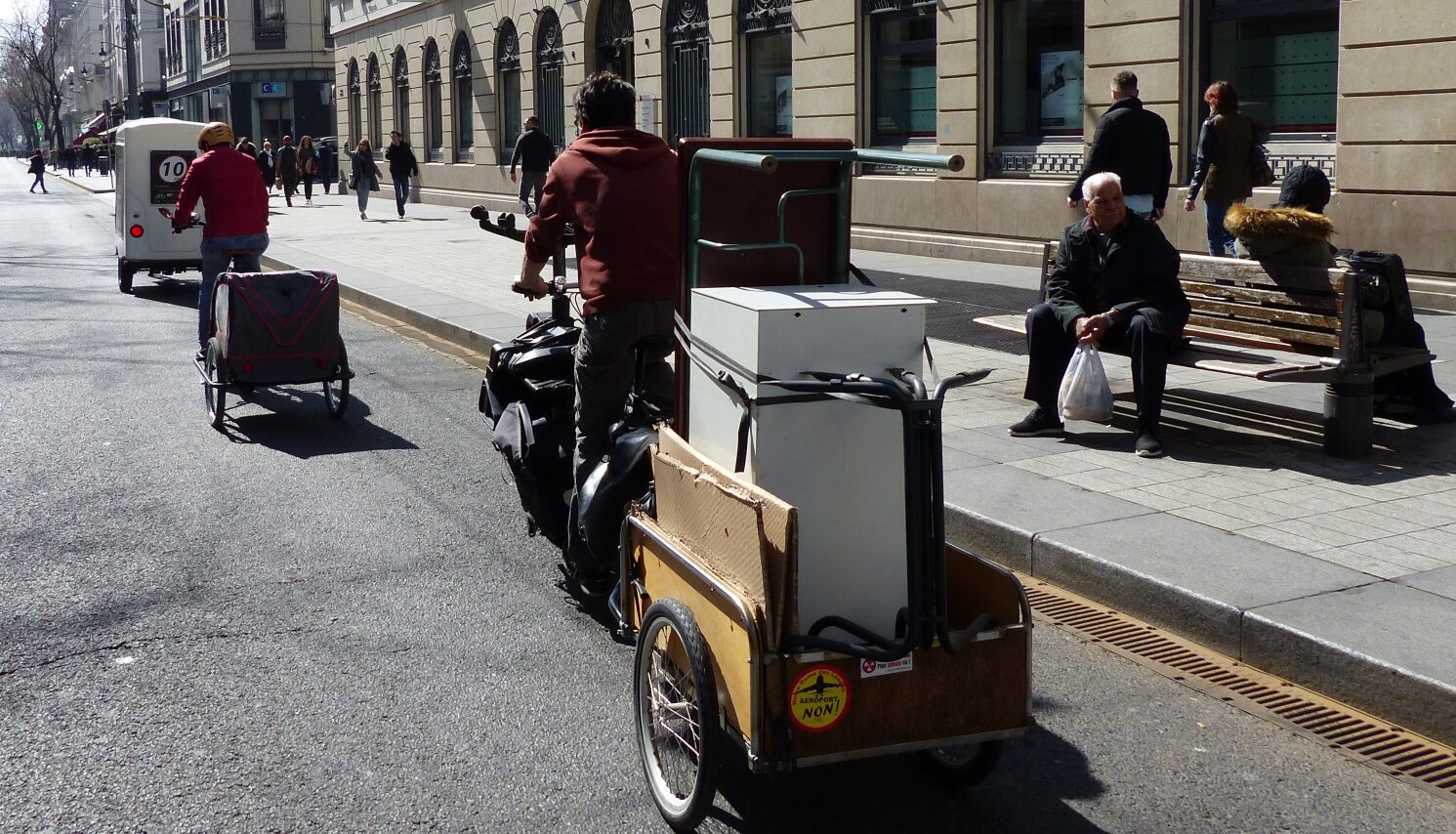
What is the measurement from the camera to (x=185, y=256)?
1666cm

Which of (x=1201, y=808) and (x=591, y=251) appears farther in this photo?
(x=591, y=251)

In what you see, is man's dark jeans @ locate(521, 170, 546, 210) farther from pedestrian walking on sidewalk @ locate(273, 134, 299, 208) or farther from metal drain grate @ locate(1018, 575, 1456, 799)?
metal drain grate @ locate(1018, 575, 1456, 799)

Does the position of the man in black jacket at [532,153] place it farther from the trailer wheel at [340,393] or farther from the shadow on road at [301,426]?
the trailer wheel at [340,393]

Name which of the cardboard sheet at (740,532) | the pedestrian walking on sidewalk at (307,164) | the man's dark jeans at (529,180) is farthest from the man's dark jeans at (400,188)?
the cardboard sheet at (740,532)

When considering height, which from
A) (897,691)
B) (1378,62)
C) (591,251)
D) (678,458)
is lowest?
(897,691)

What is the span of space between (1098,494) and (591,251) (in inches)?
103

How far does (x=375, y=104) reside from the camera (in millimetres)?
42469

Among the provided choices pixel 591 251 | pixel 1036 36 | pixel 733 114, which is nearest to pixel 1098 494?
pixel 591 251

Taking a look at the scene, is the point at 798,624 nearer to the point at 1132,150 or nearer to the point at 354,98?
the point at 1132,150

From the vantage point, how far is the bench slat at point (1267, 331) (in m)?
6.96

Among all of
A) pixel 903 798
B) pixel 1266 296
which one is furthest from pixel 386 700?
pixel 1266 296

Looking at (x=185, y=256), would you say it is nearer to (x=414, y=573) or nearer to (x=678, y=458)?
(x=414, y=573)

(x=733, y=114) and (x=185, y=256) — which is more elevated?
(x=733, y=114)

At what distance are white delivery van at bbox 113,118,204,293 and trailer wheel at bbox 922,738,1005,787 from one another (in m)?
13.8
